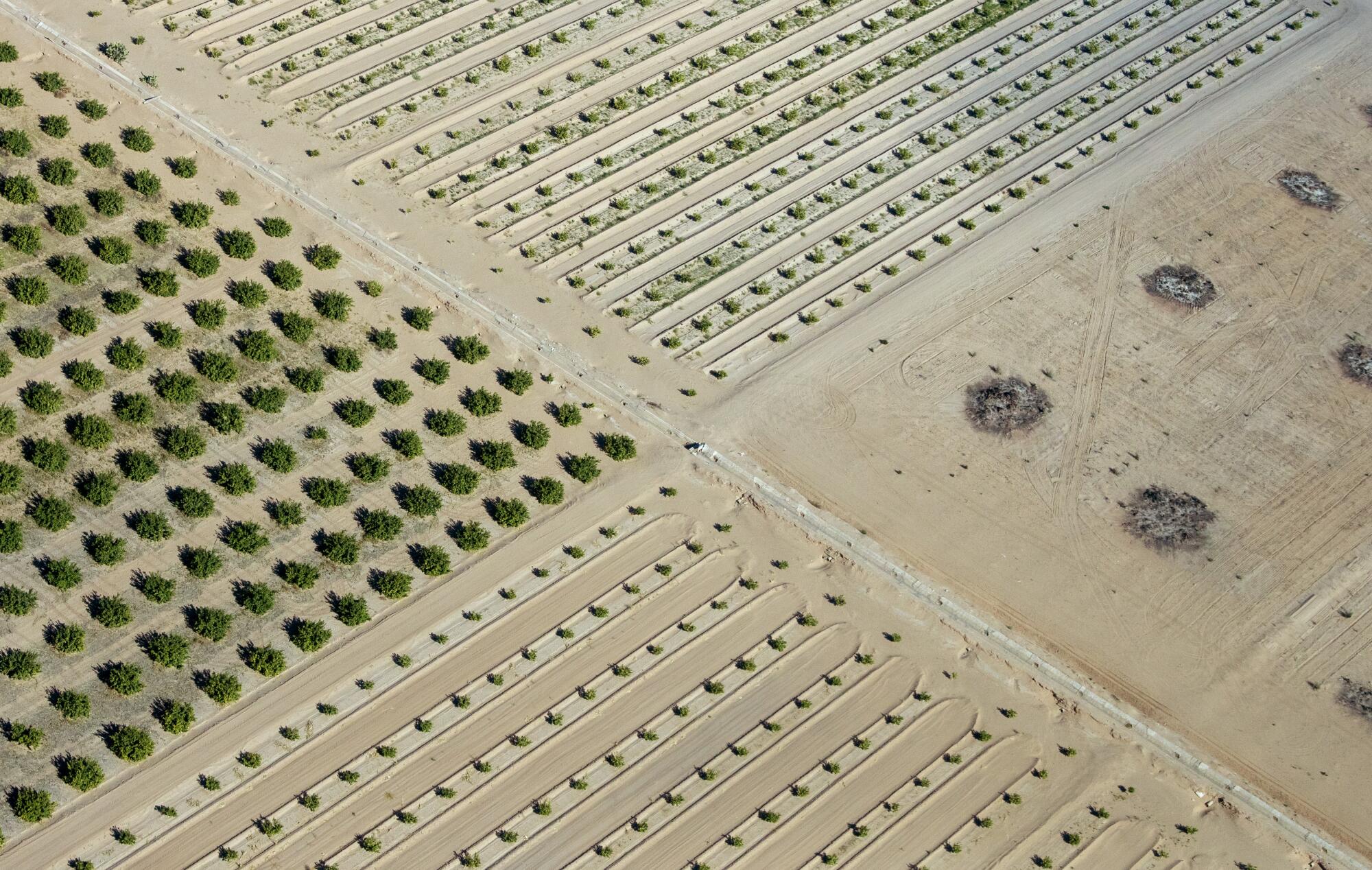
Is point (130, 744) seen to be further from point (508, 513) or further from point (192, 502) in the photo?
point (508, 513)

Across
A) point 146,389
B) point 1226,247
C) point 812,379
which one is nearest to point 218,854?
point 146,389

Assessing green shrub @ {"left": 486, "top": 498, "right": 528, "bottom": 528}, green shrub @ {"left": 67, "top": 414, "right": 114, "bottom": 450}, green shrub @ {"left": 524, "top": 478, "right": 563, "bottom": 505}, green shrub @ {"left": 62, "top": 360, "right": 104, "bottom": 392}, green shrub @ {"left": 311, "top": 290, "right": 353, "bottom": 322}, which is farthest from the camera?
green shrub @ {"left": 311, "top": 290, "right": 353, "bottom": 322}

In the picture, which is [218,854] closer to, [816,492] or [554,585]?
[554,585]

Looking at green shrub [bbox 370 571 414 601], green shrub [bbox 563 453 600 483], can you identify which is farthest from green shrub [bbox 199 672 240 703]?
green shrub [bbox 563 453 600 483]

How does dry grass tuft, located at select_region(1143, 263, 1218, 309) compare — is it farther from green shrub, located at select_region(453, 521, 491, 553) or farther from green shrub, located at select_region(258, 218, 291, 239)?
→ green shrub, located at select_region(258, 218, 291, 239)

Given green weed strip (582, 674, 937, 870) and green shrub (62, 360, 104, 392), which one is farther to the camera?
green shrub (62, 360, 104, 392)

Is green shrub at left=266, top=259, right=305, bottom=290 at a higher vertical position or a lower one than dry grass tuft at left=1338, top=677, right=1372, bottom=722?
higher

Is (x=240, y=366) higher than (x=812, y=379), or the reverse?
(x=240, y=366)
